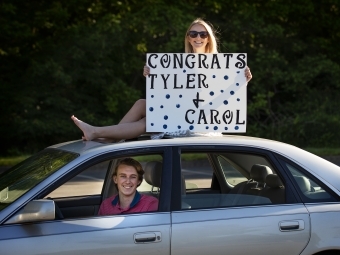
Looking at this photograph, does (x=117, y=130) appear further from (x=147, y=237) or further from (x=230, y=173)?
(x=230, y=173)

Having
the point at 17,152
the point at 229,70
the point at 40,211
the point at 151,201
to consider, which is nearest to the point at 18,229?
the point at 40,211

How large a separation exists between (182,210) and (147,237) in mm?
301

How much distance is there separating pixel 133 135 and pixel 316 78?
2028 centimetres

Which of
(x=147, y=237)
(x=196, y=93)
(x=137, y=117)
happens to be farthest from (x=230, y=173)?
(x=147, y=237)

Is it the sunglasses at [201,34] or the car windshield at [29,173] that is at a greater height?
the sunglasses at [201,34]

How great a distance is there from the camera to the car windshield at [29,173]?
457 cm

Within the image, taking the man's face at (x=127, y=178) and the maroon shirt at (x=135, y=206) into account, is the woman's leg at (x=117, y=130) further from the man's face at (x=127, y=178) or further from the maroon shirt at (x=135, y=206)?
the maroon shirt at (x=135, y=206)

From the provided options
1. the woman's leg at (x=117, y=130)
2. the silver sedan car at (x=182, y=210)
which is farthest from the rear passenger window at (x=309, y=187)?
the woman's leg at (x=117, y=130)

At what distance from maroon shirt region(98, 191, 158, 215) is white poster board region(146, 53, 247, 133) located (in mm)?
596

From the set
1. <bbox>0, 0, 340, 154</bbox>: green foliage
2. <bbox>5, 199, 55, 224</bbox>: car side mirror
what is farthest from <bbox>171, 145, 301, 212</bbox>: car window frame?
<bbox>0, 0, 340, 154</bbox>: green foliage

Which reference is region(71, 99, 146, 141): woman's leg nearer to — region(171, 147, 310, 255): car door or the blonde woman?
the blonde woman

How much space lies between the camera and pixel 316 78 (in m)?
24.8

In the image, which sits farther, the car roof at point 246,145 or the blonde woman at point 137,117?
the blonde woman at point 137,117

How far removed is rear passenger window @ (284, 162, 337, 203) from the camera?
4797mm
